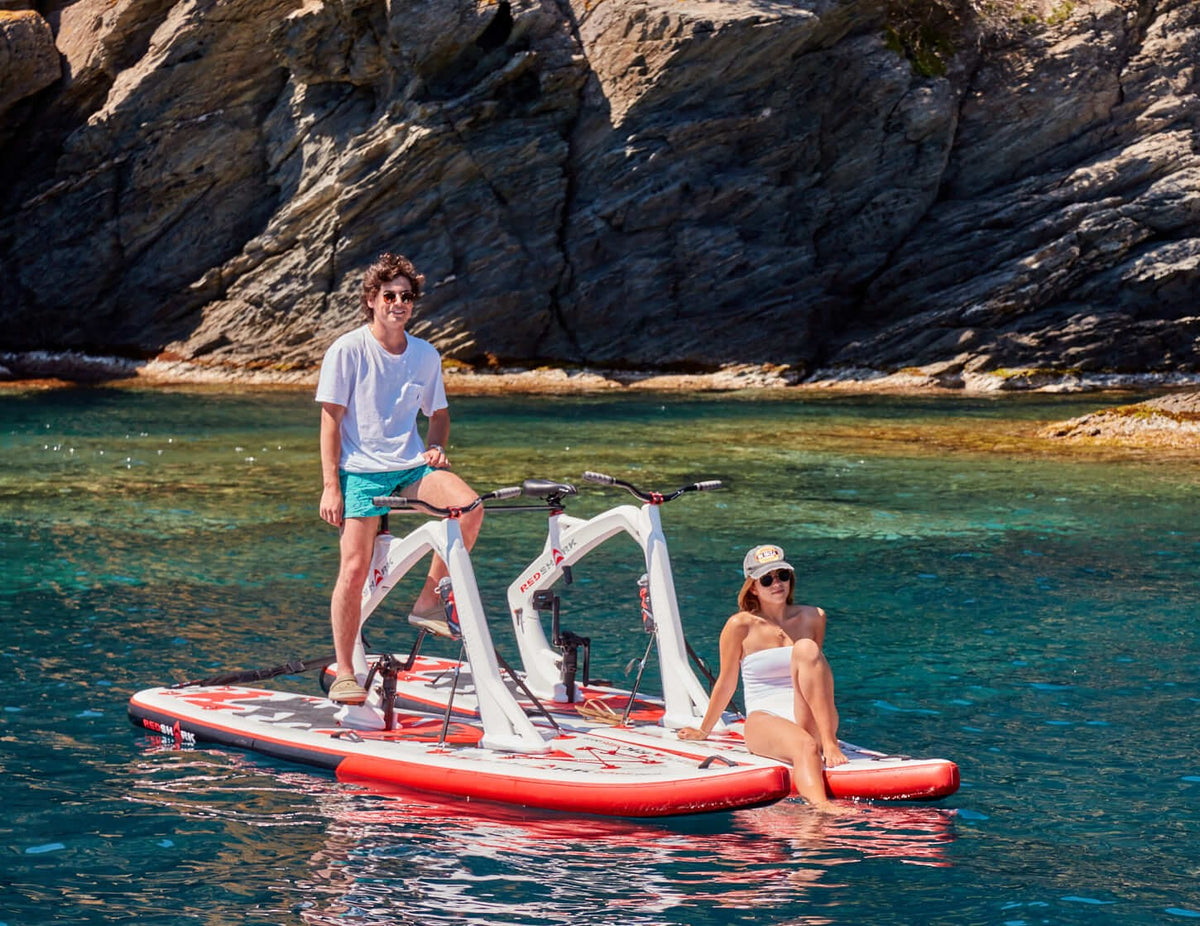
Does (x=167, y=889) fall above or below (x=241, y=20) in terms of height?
below

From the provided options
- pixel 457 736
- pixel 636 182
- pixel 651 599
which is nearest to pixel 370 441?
pixel 457 736

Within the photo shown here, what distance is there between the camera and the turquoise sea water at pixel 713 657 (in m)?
6.79

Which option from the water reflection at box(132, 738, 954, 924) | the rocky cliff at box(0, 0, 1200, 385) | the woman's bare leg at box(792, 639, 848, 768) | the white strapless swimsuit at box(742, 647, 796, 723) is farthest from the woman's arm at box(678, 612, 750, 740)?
the rocky cliff at box(0, 0, 1200, 385)

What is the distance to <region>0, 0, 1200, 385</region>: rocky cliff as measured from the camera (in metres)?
47.7

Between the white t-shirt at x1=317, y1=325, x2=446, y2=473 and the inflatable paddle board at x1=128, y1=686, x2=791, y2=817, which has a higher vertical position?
the white t-shirt at x1=317, y1=325, x2=446, y2=473

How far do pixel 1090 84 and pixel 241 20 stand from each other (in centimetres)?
2875

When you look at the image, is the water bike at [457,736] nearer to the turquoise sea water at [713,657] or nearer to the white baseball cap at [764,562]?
the turquoise sea water at [713,657]

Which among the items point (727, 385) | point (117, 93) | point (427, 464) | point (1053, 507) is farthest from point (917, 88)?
point (427, 464)

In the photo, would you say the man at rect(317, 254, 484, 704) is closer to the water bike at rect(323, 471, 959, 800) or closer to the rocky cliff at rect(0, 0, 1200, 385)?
the water bike at rect(323, 471, 959, 800)

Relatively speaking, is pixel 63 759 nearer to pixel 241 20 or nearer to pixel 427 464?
pixel 427 464

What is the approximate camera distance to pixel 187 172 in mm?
50875

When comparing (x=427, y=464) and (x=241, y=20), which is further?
(x=241, y=20)

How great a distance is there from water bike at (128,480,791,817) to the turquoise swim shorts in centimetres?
25

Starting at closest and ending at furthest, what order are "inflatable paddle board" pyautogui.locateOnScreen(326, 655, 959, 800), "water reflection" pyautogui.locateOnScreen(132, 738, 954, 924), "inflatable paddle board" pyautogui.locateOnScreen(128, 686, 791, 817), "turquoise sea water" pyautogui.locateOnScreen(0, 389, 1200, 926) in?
"water reflection" pyautogui.locateOnScreen(132, 738, 954, 924), "turquoise sea water" pyautogui.locateOnScreen(0, 389, 1200, 926), "inflatable paddle board" pyautogui.locateOnScreen(128, 686, 791, 817), "inflatable paddle board" pyautogui.locateOnScreen(326, 655, 959, 800)
